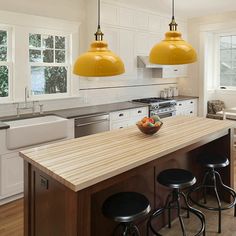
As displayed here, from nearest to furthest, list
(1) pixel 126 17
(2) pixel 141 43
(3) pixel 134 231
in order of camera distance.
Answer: (3) pixel 134 231, (1) pixel 126 17, (2) pixel 141 43

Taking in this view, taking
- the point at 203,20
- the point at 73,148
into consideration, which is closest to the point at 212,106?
the point at 203,20

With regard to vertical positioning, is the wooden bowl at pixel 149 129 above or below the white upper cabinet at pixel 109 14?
below

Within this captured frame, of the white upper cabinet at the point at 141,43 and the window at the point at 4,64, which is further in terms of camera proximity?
the white upper cabinet at the point at 141,43

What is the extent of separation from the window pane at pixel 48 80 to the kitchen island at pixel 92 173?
1.90 metres

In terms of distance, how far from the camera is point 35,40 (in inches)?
163

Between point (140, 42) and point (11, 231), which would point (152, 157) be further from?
point (140, 42)

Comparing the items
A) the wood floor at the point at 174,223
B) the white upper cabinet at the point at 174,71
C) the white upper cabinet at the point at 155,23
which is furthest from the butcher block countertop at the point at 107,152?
the white upper cabinet at the point at 155,23

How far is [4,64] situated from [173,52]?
94.9 inches

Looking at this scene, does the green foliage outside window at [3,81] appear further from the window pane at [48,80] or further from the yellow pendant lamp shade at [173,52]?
the yellow pendant lamp shade at [173,52]

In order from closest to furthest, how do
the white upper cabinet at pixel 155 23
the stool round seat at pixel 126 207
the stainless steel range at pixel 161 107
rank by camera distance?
the stool round seat at pixel 126 207
the stainless steel range at pixel 161 107
the white upper cabinet at pixel 155 23

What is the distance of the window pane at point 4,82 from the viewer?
3.87 m

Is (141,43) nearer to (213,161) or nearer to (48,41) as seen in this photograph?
(48,41)

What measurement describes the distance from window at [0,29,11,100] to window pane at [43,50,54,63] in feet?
1.93

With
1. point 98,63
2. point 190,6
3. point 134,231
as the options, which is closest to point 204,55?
point 190,6
